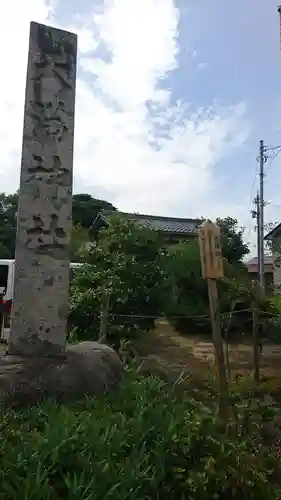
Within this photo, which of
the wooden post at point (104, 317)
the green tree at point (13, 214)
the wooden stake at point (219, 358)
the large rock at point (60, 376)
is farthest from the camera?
the green tree at point (13, 214)

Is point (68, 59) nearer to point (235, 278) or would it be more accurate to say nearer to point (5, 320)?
point (5, 320)

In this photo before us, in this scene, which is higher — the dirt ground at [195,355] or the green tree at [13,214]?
the green tree at [13,214]

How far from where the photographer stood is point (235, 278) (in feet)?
35.3

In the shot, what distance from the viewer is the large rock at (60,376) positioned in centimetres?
362

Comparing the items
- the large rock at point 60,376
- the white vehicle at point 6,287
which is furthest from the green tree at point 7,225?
the large rock at point 60,376

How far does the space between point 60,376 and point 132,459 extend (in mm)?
1720

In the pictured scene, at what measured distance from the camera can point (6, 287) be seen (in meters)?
9.22

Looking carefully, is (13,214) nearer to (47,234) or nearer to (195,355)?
(195,355)

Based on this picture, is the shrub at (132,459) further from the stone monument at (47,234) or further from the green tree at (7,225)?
the green tree at (7,225)

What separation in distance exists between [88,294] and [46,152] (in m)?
3.51

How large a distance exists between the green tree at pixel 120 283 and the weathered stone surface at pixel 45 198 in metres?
3.12

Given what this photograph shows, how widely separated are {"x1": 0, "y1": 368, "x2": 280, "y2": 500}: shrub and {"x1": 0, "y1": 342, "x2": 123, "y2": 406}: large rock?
→ 72 cm

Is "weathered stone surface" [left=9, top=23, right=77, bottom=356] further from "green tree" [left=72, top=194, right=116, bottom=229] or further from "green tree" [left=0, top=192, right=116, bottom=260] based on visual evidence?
"green tree" [left=72, top=194, right=116, bottom=229]

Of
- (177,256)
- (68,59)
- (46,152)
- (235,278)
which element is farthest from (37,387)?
(177,256)
